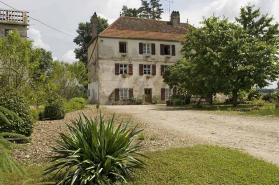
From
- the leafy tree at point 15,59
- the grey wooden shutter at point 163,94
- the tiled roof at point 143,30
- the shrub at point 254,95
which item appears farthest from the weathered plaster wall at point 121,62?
the leafy tree at point 15,59

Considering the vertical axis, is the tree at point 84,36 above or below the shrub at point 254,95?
above

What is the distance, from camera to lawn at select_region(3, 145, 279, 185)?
3871mm

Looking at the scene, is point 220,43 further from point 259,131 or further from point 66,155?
point 66,155

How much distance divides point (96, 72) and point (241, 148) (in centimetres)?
2385

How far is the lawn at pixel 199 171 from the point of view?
3.87m

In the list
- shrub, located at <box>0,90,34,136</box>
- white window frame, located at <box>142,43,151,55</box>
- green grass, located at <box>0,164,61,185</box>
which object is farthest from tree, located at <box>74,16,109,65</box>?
green grass, located at <box>0,164,61,185</box>

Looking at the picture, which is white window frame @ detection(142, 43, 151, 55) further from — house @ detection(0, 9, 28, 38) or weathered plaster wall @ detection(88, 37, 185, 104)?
house @ detection(0, 9, 28, 38)

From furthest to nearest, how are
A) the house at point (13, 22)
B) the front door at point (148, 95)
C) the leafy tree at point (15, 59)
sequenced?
the front door at point (148, 95)
the house at point (13, 22)
the leafy tree at point (15, 59)

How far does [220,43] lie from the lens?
17.8 meters

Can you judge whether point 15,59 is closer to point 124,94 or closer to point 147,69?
point 124,94

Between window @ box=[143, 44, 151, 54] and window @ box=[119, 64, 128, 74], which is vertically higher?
window @ box=[143, 44, 151, 54]

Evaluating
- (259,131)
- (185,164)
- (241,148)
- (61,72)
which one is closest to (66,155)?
(185,164)

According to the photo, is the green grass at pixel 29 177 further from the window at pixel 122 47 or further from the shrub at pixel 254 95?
the window at pixel 122 47

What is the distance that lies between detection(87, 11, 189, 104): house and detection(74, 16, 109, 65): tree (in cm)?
774
